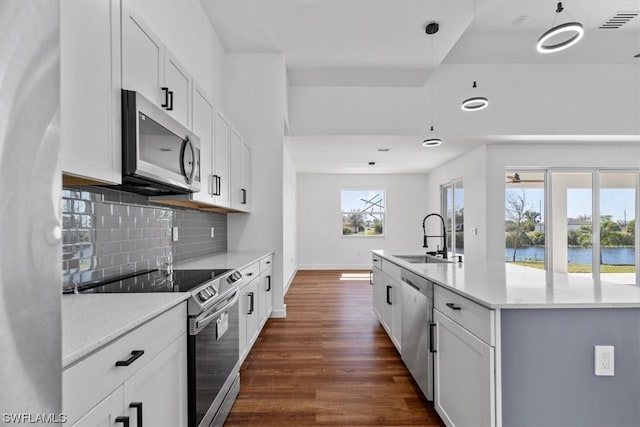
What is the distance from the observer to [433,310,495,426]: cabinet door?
138 cm

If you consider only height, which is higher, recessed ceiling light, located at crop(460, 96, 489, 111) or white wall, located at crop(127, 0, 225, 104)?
white wall, located at crop(127, 0, 225, 104)

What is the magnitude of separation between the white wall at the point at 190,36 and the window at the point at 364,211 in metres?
5.36

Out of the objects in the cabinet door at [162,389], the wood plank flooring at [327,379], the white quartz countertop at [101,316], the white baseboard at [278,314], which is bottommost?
the wood plank flooring at [327,379]

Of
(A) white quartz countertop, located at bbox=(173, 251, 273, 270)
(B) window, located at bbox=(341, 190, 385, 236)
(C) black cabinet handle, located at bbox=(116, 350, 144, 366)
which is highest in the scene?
(B) window, located at bbox=(341, 190, 385, 236)

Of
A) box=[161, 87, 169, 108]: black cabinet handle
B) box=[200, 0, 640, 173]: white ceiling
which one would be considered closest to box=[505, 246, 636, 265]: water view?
box=[200, 0, 640, 173]: white ceiling

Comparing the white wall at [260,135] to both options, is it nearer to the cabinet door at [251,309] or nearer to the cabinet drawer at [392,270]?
the cabinet door at [251,309]

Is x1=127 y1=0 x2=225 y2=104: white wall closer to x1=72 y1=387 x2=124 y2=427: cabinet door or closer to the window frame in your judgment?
x1=72 y1=387 x2=124 y2=427: cabinet door

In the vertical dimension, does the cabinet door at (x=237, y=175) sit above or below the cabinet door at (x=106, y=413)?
above

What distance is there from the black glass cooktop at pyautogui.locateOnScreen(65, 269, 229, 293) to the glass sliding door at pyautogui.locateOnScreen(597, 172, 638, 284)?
21.6 ft

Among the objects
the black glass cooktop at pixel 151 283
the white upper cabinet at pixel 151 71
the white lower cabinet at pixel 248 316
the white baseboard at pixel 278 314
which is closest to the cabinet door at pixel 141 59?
the white upper cabinet at pixel 151 71

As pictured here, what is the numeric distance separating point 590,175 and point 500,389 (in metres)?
6.05

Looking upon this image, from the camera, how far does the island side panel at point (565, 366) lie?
1.34m

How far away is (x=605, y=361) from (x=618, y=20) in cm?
470

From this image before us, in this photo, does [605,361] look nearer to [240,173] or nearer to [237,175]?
[237,175]
